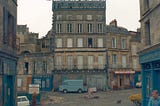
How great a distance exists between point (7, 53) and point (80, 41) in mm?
35442

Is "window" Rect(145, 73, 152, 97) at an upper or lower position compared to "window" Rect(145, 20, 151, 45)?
lower

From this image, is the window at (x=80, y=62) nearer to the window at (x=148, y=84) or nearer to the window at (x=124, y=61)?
the window at (x=124, y=61)

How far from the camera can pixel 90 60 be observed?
52.1 m

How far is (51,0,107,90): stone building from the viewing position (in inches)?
2036

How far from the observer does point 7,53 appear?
687 inches

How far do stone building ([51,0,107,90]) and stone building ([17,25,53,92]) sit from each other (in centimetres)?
213

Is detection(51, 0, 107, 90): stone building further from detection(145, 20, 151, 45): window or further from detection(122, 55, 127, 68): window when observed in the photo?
detection(145, 20, 151, 45): window

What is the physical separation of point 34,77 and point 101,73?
1238 centimetres

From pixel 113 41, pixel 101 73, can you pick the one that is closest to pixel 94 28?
pixel 113 41

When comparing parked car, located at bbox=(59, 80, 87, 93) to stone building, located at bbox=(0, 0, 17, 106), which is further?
parked car, located at bbox=(59, 80, 87, 93)

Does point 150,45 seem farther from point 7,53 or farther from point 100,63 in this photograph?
point 100,63

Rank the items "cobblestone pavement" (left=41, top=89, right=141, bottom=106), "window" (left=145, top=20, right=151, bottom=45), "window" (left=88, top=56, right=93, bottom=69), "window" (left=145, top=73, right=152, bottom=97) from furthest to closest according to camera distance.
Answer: "window" (left=88, top=56, right=93, bottom=69)
"cobblestone pavement" (left=41, top=89, right=141, bottom=106)
"window" (left=145, top=20, right=151, bottom=45)
"window" (left=145, top=73, right=152, bottom=97)

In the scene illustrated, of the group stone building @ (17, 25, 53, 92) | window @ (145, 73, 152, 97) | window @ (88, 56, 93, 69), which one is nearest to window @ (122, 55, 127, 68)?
window @ (88, 56, 93, 69)

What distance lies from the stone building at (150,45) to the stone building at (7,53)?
843 centimetres
